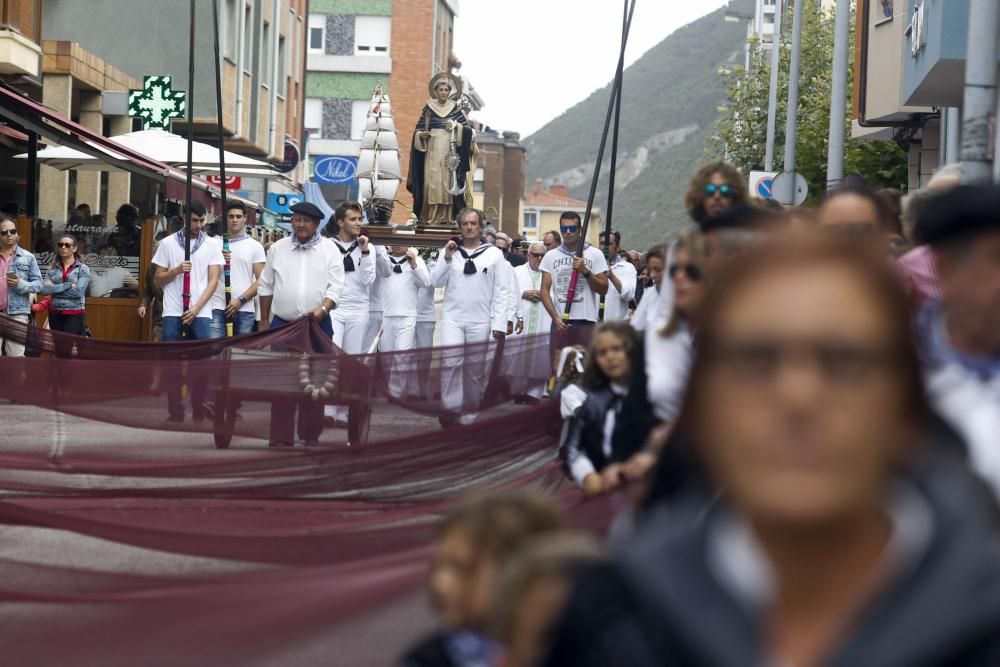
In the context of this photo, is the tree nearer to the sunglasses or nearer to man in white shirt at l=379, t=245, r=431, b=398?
man in white shirt at l=379, t=245, r=431, b=398

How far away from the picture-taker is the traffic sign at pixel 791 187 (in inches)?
1176

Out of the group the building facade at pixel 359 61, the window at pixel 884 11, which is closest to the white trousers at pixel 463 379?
the window at pixel 884 11

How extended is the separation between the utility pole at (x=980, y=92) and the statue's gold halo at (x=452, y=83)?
14527 mm

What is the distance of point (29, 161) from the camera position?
2416 centimetres

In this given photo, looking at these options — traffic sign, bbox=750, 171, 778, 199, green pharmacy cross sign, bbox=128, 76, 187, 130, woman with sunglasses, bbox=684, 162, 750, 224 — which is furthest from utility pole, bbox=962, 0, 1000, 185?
traffic sign, bbox=750, 171, 778, 199

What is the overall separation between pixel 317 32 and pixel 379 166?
61.9 meters

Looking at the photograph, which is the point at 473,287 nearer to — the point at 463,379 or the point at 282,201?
the point at 463,379

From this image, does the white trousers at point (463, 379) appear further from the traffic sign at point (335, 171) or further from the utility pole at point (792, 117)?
the traffic sign at point (335, 171)

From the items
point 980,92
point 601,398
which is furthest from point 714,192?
point 980,92

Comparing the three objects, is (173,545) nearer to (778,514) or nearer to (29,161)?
(778,514)

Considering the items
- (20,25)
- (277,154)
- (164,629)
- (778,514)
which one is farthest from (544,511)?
(277,154)

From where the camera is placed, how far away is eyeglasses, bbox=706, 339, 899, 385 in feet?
4.87

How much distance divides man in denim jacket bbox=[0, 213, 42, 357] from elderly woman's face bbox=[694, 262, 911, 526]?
15.0 m

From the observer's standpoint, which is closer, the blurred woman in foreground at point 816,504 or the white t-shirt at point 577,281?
the blurred woman in foreground at point 816,504
